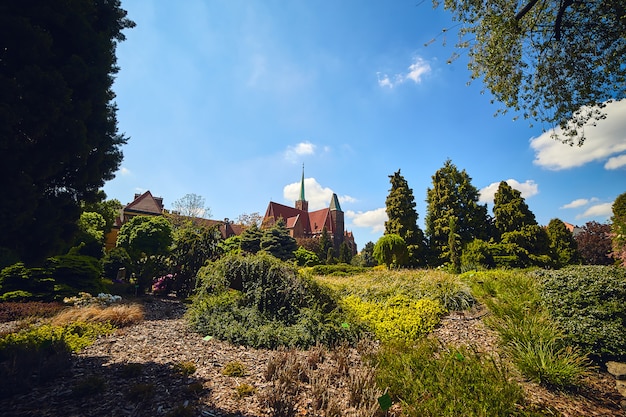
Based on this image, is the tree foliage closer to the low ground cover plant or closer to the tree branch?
the tree branch

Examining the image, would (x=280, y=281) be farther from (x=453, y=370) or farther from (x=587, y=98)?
(x=587, y=98)

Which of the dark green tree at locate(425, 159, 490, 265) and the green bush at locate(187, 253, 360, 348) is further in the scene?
the dark green tree at locate(425, 159, 490, 265)

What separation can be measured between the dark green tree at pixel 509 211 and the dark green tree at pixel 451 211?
1301 millimetres

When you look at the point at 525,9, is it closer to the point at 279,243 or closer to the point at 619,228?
the point at 619,228

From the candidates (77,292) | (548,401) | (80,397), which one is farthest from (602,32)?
(77,292)

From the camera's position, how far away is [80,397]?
3.11 metres

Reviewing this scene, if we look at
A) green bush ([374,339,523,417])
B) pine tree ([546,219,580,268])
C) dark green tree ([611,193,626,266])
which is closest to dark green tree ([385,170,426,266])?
pine tree ([546,219,580,268])

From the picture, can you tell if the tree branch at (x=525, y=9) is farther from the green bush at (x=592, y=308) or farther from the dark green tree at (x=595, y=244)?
the dark green tree at (x=595, y=244)

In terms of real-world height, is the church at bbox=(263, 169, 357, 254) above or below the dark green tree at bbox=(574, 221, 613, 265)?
above

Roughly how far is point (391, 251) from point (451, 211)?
26.4 feet

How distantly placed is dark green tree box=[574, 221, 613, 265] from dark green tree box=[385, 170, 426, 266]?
54.3ft

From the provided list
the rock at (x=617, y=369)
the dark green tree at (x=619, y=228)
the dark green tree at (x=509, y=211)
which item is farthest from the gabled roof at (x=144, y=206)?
the dark green tree at (x=619, y=228)

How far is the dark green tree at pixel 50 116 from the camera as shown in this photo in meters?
3.31

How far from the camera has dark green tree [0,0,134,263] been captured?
3312mm
